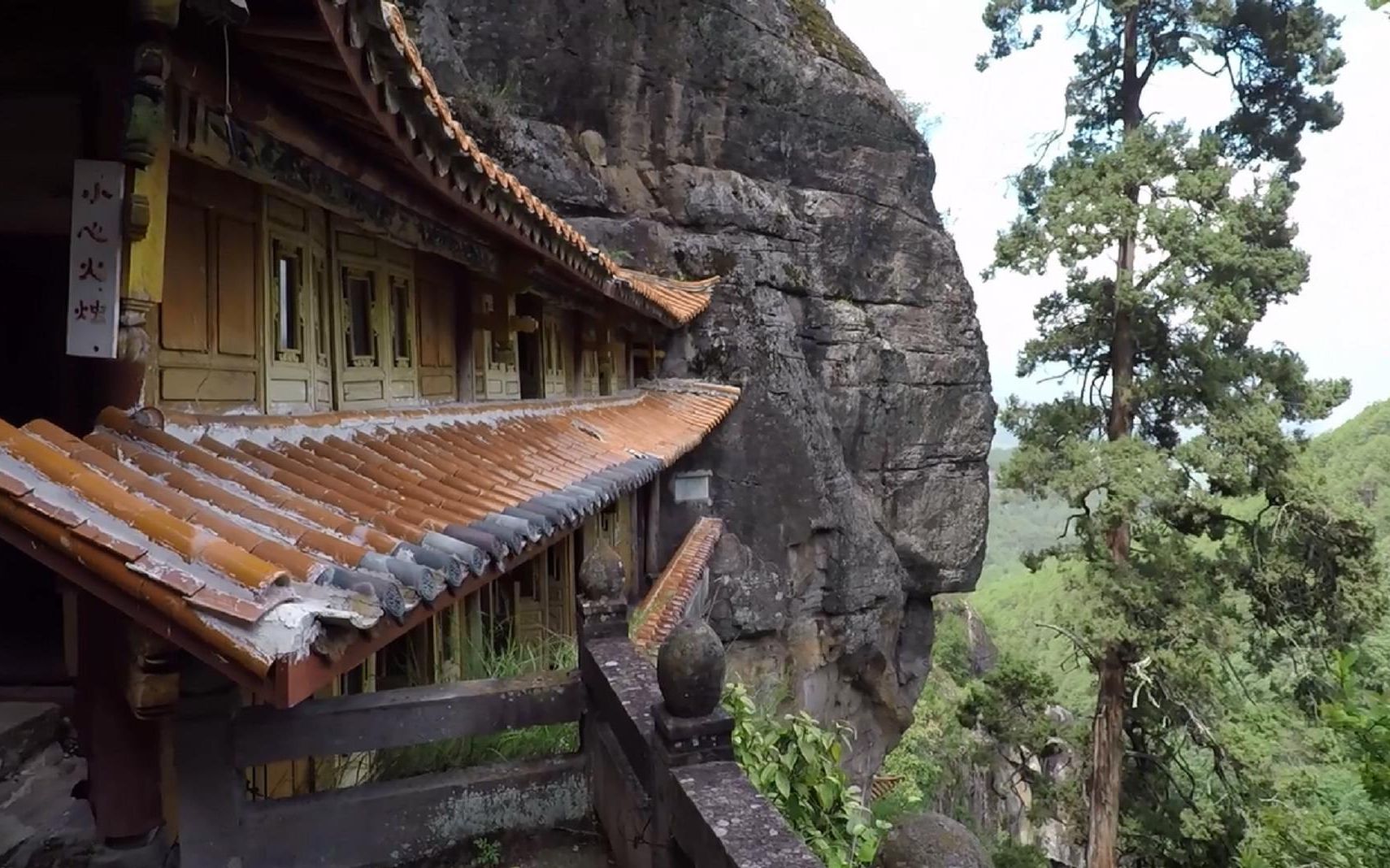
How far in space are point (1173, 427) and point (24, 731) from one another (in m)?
17.8

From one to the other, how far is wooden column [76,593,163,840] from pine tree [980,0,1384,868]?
47.3 feet

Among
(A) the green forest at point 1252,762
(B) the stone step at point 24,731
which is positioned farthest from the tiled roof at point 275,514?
(A) the green forest at point 1252,762

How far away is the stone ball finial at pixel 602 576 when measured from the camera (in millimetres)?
5500

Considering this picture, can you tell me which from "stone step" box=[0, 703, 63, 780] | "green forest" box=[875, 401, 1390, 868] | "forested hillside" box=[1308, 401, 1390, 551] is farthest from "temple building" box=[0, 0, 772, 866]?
"forested hillside" box=[1308, 401, 1390, 551]

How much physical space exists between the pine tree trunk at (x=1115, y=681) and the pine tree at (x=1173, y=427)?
0.12 ft

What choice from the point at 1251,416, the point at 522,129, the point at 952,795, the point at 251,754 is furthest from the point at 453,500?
the point at 952,795

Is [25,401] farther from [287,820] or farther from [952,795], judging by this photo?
[952,795]

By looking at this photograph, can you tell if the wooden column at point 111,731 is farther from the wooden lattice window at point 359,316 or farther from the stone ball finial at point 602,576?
the wooden lattice window at point 359,316

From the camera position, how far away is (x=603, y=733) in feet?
16.0

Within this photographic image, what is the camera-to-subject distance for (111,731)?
3572mm

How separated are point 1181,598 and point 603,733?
13210 millimetres

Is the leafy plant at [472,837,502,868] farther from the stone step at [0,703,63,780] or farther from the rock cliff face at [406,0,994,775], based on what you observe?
the rock cliff face at [406,0,994,775]

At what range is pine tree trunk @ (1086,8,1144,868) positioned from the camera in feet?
50.9

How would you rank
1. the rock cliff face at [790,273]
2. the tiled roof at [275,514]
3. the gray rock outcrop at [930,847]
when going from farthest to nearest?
the rock cliff face at [790,273], the gray rock outcrop at [930,847], the tiled roof at [275,514]
